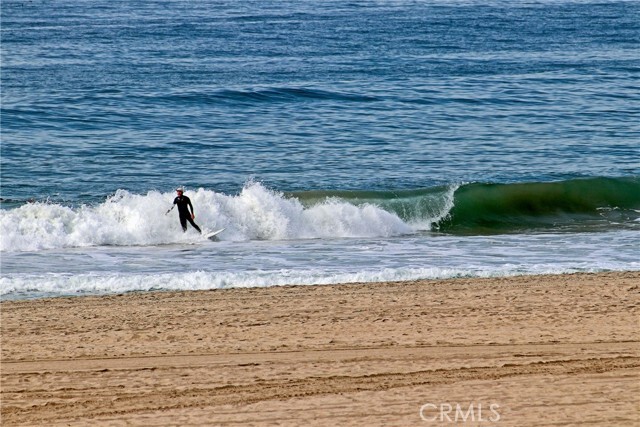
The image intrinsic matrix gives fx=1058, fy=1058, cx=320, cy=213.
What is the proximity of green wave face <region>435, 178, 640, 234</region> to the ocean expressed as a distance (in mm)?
52

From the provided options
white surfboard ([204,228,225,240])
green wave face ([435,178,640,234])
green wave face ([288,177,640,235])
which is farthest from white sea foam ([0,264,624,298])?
green wave face ([435,178,640,234])

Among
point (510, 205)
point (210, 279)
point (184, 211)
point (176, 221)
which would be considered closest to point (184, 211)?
point (184, 211)

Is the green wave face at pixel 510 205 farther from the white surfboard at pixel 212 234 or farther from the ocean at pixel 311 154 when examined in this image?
the white surfboard at pixel 212 234

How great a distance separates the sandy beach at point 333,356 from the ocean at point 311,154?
1.50 meters

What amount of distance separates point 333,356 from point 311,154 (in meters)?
15.4

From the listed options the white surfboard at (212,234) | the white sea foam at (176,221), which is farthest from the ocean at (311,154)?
the white surfboard at (212,234)

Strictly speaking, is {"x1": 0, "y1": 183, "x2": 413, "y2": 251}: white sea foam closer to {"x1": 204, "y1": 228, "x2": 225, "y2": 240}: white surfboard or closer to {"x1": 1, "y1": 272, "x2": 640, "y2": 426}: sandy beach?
{"x1": 204, "y1": 228, "x2": 225, "y2": 240}: white surfboard

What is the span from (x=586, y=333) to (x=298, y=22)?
42489 millimetres

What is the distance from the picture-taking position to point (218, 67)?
39031 millimetres

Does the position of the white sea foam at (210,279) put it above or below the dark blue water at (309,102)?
below

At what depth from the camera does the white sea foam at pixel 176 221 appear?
18.4m

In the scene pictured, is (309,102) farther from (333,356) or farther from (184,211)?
(333,356)

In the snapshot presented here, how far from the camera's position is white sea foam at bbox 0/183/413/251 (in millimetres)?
18422

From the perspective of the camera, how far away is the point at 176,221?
1942cm
